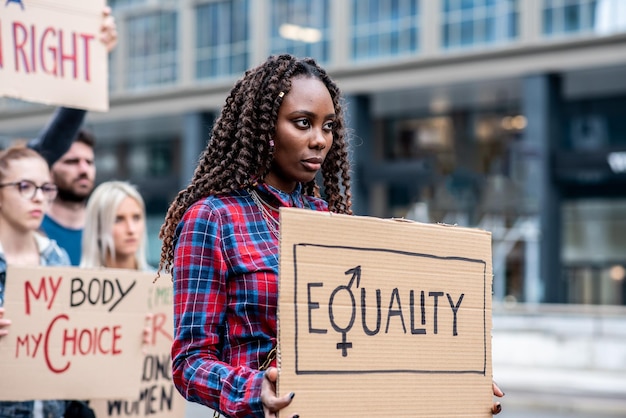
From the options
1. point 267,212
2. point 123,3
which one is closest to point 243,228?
point 267,212

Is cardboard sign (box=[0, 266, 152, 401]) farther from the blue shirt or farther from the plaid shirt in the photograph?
the plaid shirt

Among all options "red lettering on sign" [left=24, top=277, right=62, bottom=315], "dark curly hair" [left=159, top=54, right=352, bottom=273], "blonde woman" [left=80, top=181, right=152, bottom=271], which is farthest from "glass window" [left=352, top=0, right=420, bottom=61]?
"dark curly hair" [left=159, top=54, right=352, bottom=273]

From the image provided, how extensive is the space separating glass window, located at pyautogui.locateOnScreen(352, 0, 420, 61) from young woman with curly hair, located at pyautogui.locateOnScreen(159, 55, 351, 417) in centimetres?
2968

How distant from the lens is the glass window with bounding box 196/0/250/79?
3638cm

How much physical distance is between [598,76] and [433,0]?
5.43 m

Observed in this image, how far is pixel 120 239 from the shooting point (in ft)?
16.7

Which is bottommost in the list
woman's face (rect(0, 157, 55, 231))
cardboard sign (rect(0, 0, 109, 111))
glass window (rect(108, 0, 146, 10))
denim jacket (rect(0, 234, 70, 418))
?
denim jacket (rect(0, 234, 70, 418))

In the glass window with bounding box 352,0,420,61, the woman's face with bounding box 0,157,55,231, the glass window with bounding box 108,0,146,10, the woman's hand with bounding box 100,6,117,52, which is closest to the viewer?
the woman's face with bounding box 0,157,55,231

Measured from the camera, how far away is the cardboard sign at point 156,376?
14.8 feet

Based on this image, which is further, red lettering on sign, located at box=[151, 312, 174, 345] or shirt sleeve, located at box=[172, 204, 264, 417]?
red lettering on sign, located at box=[151, 312, 174, 345]

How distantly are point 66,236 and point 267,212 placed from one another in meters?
Result: 2.95

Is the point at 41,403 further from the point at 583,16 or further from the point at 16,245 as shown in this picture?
the point at 583,16

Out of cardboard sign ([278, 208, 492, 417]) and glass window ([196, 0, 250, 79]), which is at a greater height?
glass window ([196, 0, 250, 79])

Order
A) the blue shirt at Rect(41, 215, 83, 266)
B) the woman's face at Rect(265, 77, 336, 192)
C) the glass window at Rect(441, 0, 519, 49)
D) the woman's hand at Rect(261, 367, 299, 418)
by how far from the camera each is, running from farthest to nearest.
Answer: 1. the glass window at Rect(441, 0, 519, 49)
2. the blue shirt at Rect(41, 215, 83, 266)
3. the woman's face at Rect(265, 77, 336, 192)
4. the woman's hand at Rect(261, 367, 299, 418)
